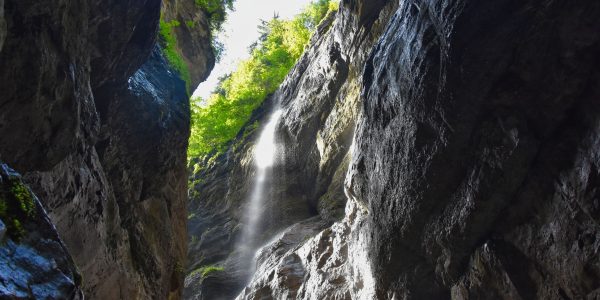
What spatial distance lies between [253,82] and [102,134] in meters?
19.7

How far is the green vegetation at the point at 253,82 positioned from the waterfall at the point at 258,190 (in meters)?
3.91

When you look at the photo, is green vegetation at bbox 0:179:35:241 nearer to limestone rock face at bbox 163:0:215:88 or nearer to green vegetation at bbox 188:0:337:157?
limestone rock face at bbox 163:0:215:88

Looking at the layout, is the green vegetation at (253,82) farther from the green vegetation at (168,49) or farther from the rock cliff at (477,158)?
the rock cliff at (477,158)

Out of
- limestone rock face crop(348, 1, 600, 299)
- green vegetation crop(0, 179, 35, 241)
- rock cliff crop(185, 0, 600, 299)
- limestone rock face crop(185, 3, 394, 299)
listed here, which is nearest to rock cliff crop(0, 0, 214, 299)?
green vegetation crop(0, 179, 35, 241)

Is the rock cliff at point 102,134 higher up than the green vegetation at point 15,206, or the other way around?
the rock cliff at point 102,134

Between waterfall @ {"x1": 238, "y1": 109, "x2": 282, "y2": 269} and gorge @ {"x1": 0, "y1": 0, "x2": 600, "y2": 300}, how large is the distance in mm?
5611

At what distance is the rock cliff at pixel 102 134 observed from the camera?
15.5 ft

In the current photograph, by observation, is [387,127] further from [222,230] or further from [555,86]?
[222,230]

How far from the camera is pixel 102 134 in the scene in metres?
7.89

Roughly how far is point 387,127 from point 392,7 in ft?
20.2

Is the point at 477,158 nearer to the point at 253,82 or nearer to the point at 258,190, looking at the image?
the point at 258,190

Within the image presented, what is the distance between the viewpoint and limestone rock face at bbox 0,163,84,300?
2482 millimetres

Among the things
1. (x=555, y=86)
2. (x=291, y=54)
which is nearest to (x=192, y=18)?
(x=555, y=86)

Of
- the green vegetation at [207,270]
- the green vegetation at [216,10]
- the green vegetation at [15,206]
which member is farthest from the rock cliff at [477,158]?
the green vegetation at [216,10]
